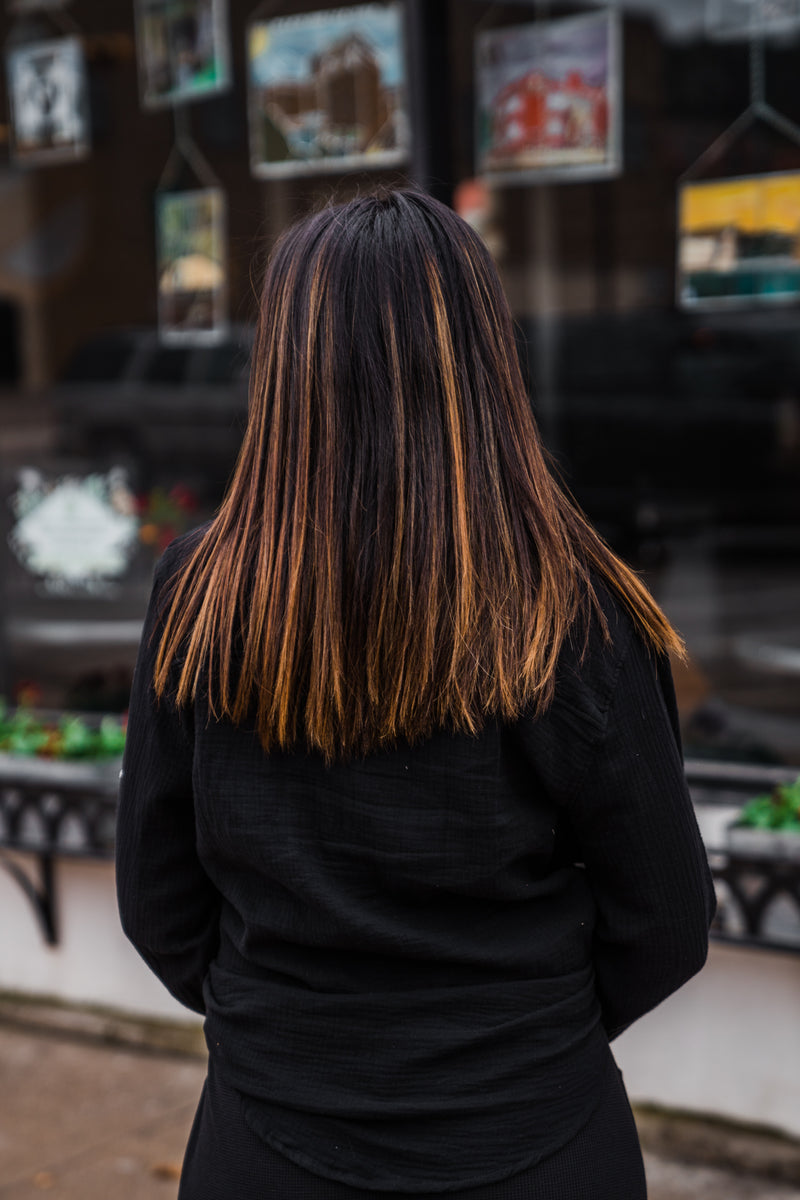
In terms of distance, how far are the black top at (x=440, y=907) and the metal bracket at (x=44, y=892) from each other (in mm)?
2834

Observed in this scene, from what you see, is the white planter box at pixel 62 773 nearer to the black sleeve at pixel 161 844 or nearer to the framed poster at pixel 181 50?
the framed poster at pixel 181 50

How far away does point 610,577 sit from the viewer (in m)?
1.42

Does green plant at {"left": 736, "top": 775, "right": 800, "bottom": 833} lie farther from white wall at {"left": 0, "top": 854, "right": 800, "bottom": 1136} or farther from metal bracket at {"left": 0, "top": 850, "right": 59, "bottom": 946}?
metal bracket at {"left": 0, "top": 850, "right": 59, "bottom": 946}

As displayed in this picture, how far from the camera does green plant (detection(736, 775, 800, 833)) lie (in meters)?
3.41

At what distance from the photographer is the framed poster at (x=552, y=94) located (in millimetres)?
4008

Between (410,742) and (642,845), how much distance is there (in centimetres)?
27

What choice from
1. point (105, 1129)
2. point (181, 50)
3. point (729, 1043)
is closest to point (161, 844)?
point (729, 1043)

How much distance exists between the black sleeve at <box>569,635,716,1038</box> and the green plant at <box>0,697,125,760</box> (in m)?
2.98

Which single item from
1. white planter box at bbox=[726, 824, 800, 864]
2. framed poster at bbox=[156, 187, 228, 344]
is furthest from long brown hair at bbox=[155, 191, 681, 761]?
framed poster at bbox=[156, 187, 228, 344]

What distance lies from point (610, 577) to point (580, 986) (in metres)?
0.45

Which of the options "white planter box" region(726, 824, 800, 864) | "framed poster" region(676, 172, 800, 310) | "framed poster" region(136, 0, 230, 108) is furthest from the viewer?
"framed poster" region(136, 0, 230, 108)

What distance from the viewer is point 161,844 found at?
156 cm

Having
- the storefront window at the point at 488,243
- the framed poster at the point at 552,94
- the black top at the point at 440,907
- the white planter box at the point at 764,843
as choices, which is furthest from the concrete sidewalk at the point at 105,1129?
the framed poster at the point at 552,94

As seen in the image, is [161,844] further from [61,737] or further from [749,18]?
[749,18]
